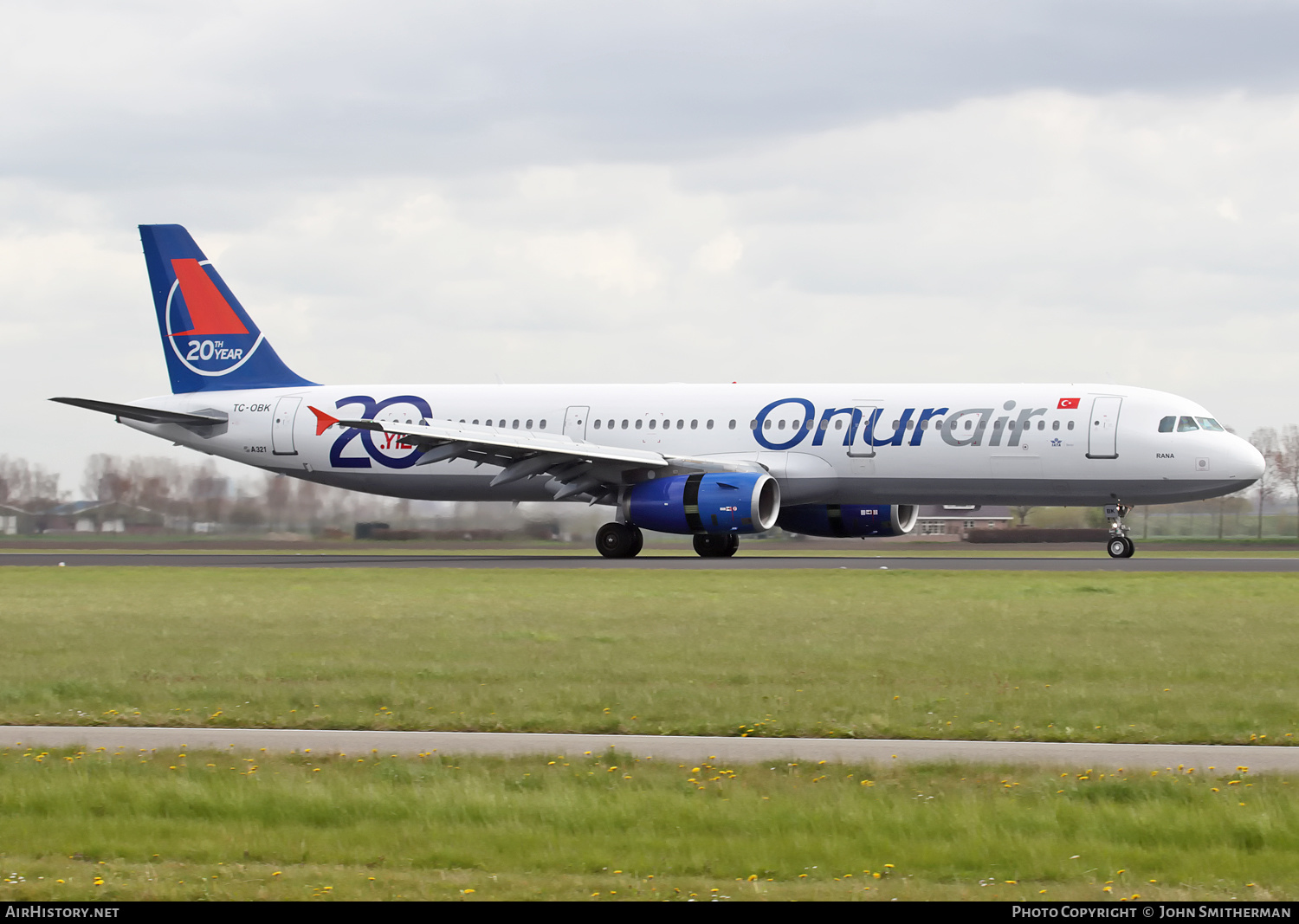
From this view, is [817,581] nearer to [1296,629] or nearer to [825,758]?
[1296,629]

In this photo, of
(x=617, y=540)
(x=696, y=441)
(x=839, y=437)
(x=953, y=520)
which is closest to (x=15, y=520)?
(x=617, y=540)

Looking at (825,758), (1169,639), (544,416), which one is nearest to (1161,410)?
(544,416)

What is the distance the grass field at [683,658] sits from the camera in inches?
561

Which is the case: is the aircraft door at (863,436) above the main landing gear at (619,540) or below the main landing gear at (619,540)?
above

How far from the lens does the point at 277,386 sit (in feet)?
160

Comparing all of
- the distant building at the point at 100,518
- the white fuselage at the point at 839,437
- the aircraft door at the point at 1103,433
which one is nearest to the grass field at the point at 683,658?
the aircraft door at the point at 1103,433

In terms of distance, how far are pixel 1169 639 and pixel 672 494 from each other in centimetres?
2059

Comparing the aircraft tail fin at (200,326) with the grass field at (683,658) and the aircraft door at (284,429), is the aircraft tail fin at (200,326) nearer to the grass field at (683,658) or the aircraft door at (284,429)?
the aircraft door at (284,429)

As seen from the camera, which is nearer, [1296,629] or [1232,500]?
[1296,629]

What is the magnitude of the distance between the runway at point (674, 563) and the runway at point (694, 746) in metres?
22.8

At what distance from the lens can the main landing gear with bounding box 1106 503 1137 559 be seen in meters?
40.7

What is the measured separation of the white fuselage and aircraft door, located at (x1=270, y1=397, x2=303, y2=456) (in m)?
0.05

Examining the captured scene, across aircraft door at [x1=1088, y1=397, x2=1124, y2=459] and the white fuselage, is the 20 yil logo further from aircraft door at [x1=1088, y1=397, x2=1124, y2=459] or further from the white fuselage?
aircraft door at [x1=1088, y1=397, x2=1124, y2=459]

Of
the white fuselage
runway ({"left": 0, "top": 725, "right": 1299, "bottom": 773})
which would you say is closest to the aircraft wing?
the white fuselage
